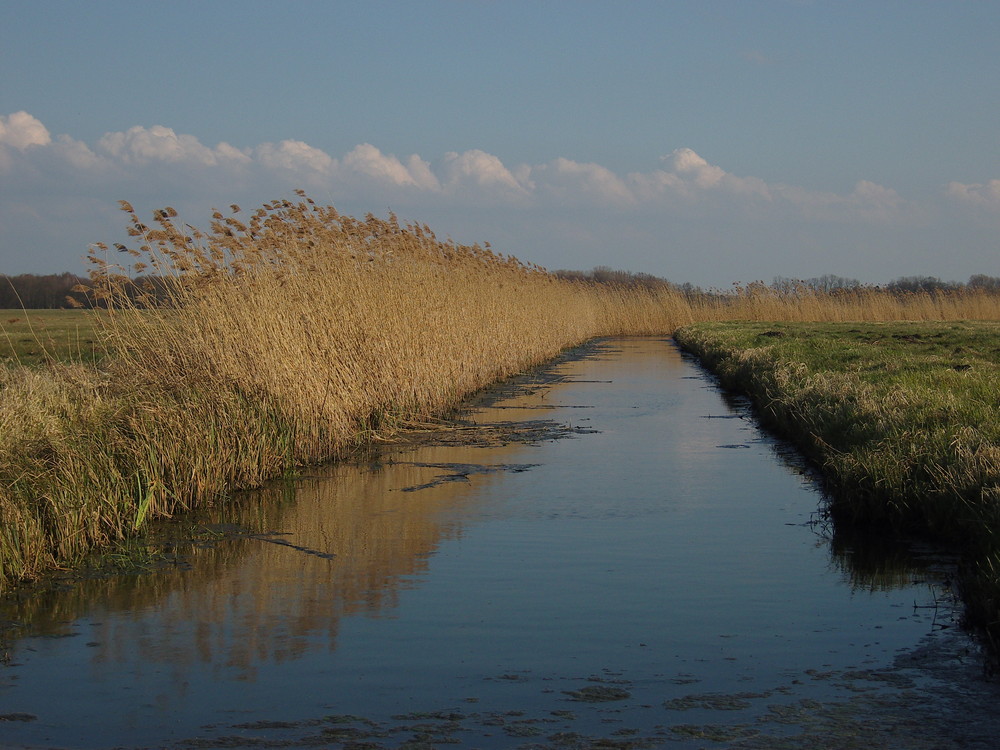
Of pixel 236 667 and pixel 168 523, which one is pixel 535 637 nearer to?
pixel 236 667

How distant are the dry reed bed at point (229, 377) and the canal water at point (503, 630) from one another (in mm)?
426

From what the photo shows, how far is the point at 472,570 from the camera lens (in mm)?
6121

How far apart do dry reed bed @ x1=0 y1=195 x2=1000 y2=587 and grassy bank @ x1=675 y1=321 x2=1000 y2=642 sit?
15.2 ft

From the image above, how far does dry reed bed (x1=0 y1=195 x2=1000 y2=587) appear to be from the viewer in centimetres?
673

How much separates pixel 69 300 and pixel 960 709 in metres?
6.52

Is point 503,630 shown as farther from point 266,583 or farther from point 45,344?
point 45,344

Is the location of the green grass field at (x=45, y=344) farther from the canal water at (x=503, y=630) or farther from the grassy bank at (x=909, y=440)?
the grassy bank at (x=909, y=440)

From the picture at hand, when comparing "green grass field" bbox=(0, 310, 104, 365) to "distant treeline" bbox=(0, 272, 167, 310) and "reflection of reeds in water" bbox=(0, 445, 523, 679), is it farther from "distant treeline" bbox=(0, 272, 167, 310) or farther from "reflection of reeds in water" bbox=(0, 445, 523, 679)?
"reflection of reeds in water" bbox=(0, 445, 523, 679)

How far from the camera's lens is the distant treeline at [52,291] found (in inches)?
363

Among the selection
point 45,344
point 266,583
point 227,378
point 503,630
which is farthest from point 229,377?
point 45,344

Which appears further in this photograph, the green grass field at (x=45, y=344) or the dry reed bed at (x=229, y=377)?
the green grass field at (x=45, y=344)

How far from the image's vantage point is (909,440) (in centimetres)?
759

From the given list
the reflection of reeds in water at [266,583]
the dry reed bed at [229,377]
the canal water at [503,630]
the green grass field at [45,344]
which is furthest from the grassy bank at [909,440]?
the green grass field at [45,344]

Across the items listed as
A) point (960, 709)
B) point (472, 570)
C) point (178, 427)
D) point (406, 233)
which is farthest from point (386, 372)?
point (960, 709)
